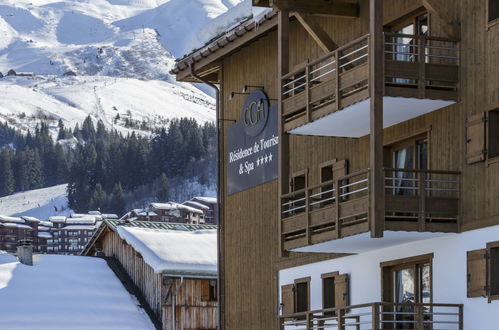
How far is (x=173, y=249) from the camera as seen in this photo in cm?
5597

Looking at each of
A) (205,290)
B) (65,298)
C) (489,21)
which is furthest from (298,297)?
(65,298)

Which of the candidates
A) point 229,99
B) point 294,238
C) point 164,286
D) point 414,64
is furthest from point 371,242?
point 164,286

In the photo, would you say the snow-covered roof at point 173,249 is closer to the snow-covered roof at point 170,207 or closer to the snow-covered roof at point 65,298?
the snow-covered roof at point 65,298

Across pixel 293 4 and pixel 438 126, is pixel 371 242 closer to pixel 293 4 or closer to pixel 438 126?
pixel 438 126

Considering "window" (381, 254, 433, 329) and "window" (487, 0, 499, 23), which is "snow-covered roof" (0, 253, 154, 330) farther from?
"window" (487, 0, 499, 23)

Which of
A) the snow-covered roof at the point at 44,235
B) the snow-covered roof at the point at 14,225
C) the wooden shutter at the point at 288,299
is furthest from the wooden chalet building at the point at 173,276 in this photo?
the snow-covered roof at the point at 44,235

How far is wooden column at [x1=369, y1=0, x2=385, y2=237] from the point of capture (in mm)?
24984

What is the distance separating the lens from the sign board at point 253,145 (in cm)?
3478

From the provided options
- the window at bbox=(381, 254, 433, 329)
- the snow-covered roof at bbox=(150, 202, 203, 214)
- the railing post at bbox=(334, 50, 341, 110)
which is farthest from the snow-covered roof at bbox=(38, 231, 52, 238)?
the railing post at bbox=(334, 50, 341, 110)

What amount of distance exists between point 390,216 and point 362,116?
113 inches

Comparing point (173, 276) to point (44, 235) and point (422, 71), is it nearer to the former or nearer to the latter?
point (422, 71)

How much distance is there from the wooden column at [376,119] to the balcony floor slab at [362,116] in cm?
36

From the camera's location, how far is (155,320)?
5388cm

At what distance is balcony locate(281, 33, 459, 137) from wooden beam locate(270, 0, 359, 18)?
1524mm
